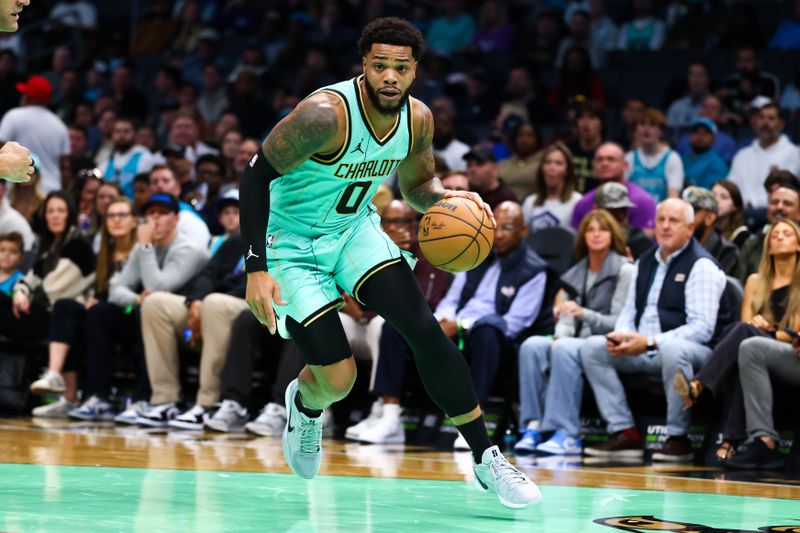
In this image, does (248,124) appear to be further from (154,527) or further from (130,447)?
(154,527)

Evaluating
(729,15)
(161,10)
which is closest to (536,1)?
(729,15)

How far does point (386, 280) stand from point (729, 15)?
8.97 metres

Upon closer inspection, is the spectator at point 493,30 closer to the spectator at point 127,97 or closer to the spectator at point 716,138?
the spectator at point 716,138

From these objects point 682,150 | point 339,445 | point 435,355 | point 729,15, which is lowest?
point 339,445

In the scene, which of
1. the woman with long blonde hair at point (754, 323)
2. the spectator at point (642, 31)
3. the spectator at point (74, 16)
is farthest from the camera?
the spectator at point (74, 16)

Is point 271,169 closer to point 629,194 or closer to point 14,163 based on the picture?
point 14,163

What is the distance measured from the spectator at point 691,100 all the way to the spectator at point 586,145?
4.67 feet

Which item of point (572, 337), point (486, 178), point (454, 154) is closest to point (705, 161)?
point (486, 178)

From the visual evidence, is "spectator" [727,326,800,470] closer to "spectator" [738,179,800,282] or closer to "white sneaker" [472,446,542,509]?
"spectator" [738,179,800,282]

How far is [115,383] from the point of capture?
10422mm

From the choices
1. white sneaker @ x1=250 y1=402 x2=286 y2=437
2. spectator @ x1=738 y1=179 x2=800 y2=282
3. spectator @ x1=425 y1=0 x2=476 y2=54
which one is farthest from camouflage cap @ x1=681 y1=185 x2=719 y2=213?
spectator @ x1=425 y1=0 x2=476 y2=54

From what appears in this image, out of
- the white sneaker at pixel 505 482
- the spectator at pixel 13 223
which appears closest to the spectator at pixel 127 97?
the spectator at pixel 13 223

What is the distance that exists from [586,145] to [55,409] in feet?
15.9

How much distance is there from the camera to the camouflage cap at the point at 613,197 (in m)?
9.03
